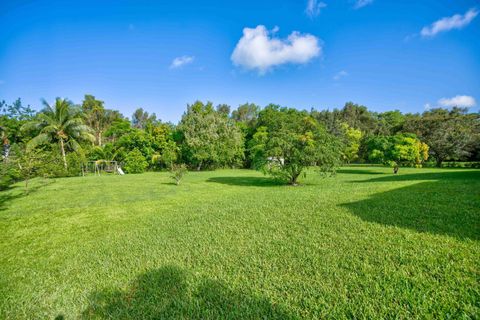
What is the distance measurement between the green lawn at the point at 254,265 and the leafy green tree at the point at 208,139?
74.9ft

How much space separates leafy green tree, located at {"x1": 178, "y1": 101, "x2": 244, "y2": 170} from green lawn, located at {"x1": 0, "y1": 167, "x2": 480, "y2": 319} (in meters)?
22.8

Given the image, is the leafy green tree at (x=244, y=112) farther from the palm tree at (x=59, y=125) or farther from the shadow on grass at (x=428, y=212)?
the shadow on grass at (x=428, y=212)

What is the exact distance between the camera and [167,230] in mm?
5043

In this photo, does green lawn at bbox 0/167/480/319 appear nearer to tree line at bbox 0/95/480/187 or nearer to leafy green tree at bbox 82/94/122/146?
tree line at bbox 0/95/480/187

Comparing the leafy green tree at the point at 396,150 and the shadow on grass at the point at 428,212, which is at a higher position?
the leafy green tree at the point at 396,150

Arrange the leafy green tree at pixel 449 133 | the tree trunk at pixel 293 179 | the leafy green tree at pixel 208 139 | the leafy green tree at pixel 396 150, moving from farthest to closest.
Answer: the leafy green tree at pixel 208 139, the leafy green tree at pixel 449 133, the leafy green tree at pixel 396 150, the tree trunk at pixel 293 179

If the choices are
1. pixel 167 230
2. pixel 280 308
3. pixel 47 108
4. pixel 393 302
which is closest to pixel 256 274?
pixel 280 308

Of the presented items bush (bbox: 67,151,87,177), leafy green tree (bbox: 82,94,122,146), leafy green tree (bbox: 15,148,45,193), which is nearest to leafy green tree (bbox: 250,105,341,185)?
leafy green tree (bbox: 15,148,45,193)

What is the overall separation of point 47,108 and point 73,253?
2840 centimetres

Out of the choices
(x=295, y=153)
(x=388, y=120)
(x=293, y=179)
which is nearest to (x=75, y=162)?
(x=293, y=179)

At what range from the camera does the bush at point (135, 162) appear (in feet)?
89.1

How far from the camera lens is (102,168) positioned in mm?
27438

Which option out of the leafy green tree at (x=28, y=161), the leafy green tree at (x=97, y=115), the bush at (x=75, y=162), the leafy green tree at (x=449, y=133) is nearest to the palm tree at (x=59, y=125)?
the bush at (x=75, y=162)

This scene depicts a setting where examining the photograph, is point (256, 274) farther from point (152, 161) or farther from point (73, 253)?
point (152, 161)
